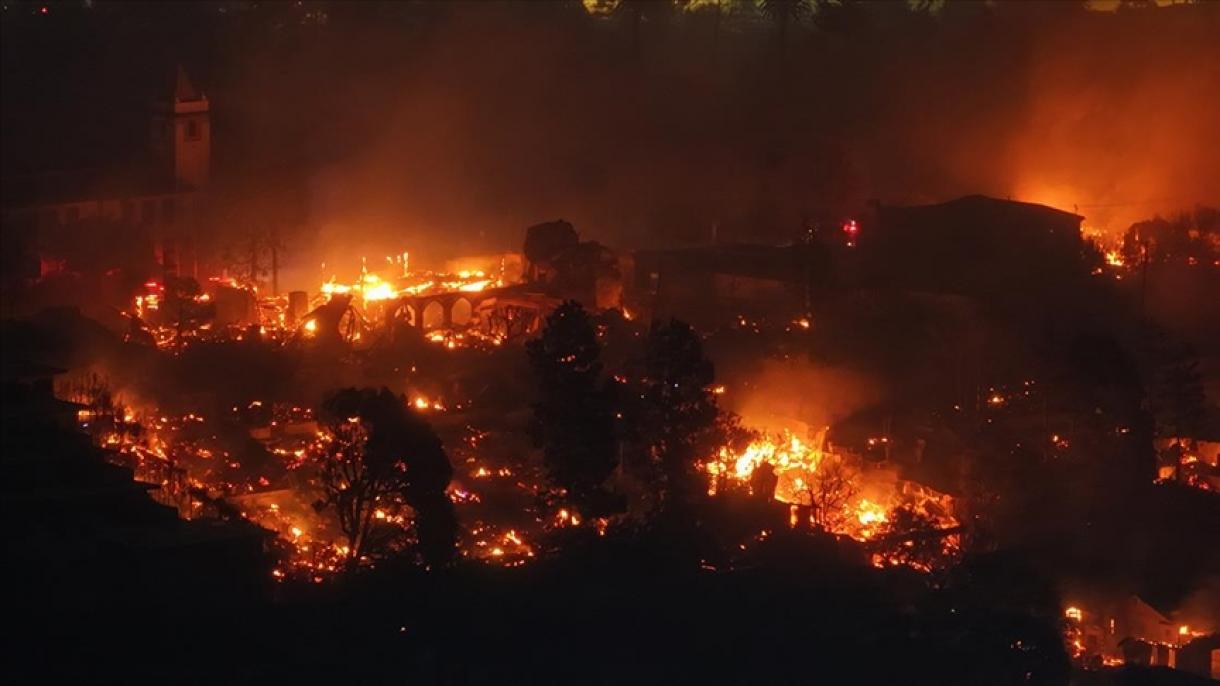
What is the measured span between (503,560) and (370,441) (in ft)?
4.59

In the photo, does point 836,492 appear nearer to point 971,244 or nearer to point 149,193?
point 971,244

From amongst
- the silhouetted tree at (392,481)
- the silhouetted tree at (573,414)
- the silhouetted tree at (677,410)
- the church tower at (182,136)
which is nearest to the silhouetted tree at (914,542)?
the silhouetted tree at (677,410)

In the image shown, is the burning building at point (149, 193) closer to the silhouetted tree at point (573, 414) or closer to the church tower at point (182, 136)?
the church tower at point (182, 136)

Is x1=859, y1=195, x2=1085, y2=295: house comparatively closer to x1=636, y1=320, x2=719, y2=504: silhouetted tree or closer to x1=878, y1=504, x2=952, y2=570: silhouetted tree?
x1=878, y1=504, x2=952, y2=570: silhouetted tree

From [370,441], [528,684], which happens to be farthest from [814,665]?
[370,441]

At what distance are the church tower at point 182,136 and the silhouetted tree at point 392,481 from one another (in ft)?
34.8

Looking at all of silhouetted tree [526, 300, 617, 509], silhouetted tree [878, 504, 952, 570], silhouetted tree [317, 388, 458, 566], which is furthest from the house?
silhouetted tree [317, 388, 458, 566]

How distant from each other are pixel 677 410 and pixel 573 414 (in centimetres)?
125

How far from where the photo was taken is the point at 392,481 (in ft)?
44.9

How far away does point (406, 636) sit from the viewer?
11.8 metres

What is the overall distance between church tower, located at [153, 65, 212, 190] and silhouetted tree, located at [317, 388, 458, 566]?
10615mm

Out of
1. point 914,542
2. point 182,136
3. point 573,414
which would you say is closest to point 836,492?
point 914,542

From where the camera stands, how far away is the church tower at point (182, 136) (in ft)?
78.3

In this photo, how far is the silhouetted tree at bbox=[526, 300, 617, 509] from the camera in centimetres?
1455
